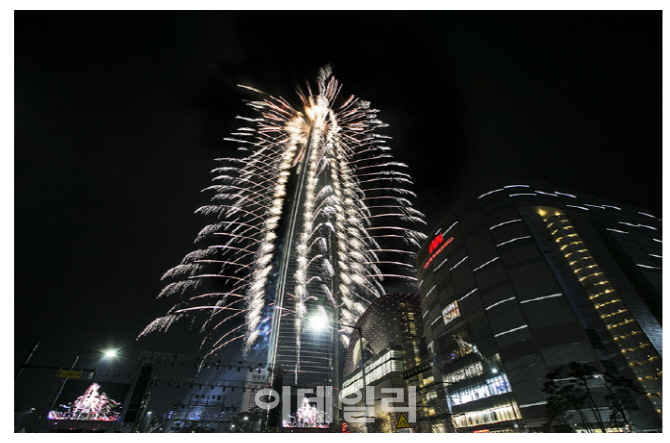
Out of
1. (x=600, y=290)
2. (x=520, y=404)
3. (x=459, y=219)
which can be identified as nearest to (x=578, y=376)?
(x=520, y=404)

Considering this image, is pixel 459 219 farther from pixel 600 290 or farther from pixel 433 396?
pixel 433 396

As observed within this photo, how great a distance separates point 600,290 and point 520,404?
2101 centimetres

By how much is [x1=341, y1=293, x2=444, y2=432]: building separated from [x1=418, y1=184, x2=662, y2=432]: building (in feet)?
30.2

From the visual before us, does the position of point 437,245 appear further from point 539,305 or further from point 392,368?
point 392,368

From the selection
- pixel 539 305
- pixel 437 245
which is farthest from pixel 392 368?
pixel 539 305

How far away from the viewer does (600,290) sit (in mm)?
47250

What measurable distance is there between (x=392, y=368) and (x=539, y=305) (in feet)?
136

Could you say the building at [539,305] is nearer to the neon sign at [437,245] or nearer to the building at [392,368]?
the neon sign at [437,245]

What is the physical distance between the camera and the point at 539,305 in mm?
46219

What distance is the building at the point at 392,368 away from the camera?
6194 centimetres

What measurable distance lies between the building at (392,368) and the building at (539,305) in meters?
9.20

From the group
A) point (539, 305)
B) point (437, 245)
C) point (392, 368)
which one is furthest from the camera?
point (392, 368)

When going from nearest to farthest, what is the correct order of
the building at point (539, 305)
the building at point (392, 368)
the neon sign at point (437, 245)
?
the building at point (539, 305)
the building at point (392, 368)
the neon sign at point (437, 245)

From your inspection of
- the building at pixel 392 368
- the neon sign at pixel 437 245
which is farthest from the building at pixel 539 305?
the building at pixel 392 368
